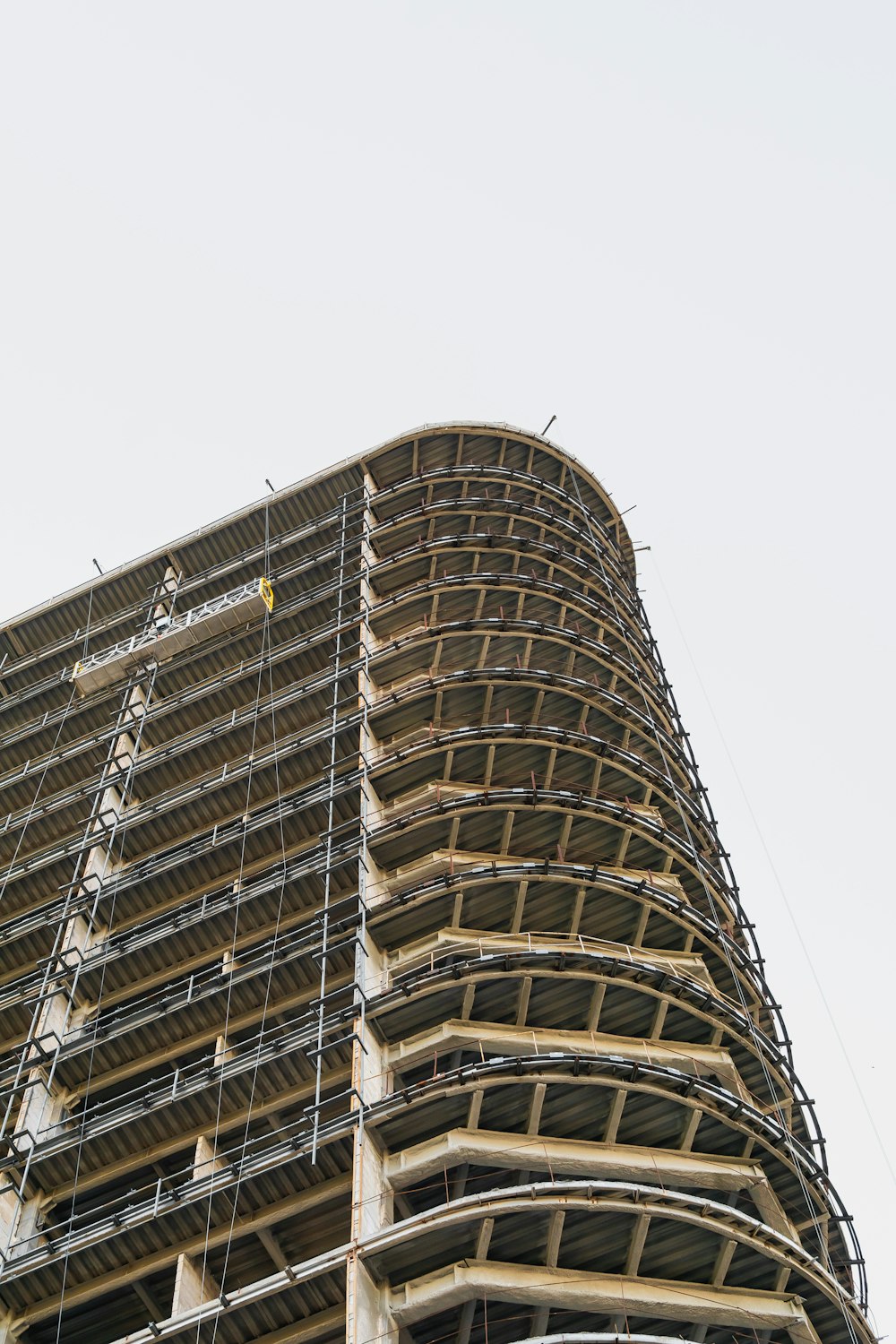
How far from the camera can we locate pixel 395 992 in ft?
92.1

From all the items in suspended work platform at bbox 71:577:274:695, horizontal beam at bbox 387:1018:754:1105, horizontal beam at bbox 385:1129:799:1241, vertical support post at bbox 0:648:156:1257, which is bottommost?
horizontal beam at bbox 385:1129:799:1241

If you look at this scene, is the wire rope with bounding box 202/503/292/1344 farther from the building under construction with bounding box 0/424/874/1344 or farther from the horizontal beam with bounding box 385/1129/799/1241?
the horizontal beam with bounding box 385/1129/799/1241

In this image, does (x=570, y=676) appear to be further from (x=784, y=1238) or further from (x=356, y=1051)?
(x=784, y=1238)

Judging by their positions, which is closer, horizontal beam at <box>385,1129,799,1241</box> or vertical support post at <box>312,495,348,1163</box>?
horizontal beam at <box>385,1129,799,1241</box>

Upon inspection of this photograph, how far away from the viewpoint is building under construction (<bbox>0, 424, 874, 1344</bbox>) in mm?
23625

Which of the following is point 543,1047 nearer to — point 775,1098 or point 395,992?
point 395,992

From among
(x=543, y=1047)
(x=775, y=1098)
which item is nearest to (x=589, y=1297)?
(x=543, y=1047)

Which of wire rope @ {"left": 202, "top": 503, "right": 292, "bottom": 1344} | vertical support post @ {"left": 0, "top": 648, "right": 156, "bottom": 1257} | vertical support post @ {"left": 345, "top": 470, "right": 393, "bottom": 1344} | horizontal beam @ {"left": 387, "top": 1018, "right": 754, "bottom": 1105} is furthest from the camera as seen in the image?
vertical support post @ {"left": 0, "top": 648, "right": 156, "bottom": 1257}

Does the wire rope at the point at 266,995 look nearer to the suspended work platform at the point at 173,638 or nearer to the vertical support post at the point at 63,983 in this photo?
the suspended work platform at the point at 173,638

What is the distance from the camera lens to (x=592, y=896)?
30828mm

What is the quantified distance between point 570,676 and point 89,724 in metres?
16.6

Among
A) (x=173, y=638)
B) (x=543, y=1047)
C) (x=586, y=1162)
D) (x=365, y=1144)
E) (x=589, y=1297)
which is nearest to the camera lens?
(x=589, y=1297)

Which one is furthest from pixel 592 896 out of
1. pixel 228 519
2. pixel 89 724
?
pixel 228 519

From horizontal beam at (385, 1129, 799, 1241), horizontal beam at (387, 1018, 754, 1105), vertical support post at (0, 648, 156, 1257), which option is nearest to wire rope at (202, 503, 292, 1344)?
horizontal beam at (387, 1018, 754, 1105)
